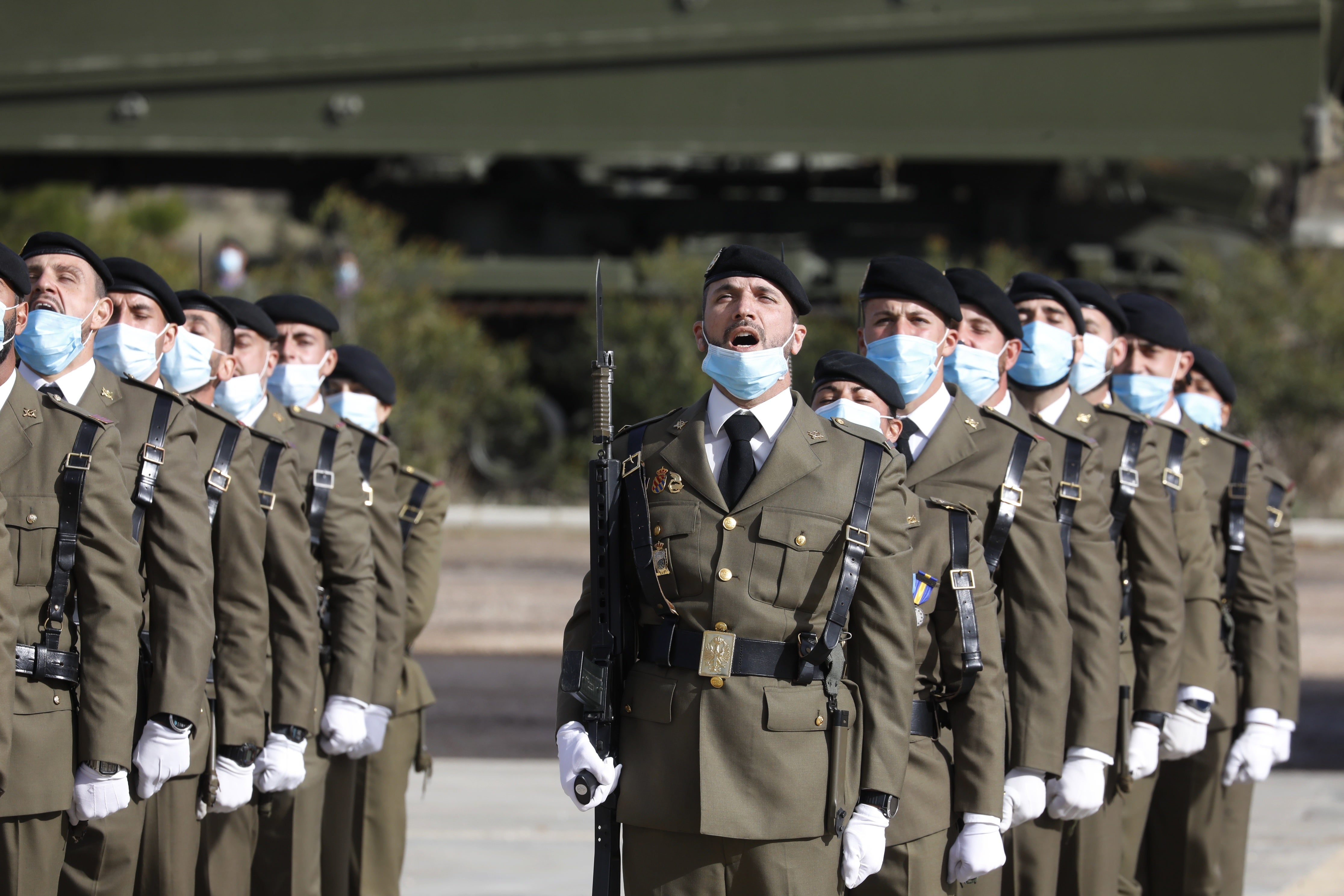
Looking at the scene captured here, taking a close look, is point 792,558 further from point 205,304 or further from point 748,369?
point 205,304

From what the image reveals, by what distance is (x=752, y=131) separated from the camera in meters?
17.6

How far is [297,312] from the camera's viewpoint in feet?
20.1

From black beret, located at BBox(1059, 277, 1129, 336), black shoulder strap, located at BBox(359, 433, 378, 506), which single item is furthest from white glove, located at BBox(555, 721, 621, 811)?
black beret, located at BBox(1059, 277, 1129, 336)

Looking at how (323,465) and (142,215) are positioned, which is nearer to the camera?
(323,465)

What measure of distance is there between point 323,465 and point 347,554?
13.1 inches

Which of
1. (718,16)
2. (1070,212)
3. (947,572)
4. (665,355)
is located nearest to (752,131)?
(718,16)

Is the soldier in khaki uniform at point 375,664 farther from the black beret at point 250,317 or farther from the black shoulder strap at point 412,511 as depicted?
the black beret at point 250,317

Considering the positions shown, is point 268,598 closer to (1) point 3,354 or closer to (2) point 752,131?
(1) point 3,354

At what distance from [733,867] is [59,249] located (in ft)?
7.67

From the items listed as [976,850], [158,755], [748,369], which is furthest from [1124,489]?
[158,755]

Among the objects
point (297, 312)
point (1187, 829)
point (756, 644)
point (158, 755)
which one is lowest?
point (1187, 829)

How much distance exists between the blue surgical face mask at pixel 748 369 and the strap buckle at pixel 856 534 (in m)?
0.37

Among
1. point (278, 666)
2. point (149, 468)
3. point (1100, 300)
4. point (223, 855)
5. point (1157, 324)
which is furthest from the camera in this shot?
point (1157, 324)

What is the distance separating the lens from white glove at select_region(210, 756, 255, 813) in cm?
448
